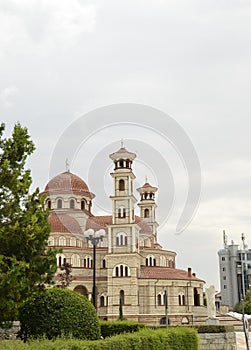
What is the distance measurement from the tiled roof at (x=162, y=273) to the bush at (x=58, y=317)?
136 ft

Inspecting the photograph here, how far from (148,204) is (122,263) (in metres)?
16.8

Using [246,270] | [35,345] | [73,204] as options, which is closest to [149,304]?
[73,204]

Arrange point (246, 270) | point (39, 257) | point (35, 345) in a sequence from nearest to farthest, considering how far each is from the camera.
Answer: point (35, 345), point (39, 257), point (246, 270)

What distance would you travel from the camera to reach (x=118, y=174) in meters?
53.9

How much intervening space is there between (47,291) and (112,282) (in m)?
40.0

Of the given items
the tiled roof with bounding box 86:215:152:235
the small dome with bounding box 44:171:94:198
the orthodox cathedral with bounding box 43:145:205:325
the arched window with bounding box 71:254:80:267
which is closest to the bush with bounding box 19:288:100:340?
the orthodox cathedral with bounding box 43:145:205:325

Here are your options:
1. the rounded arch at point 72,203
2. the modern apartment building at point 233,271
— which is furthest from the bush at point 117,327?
the modern apartment building at point 233,271

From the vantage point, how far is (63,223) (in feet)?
188

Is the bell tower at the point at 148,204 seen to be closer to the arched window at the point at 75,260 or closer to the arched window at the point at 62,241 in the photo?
the arched window at the point at 75,260

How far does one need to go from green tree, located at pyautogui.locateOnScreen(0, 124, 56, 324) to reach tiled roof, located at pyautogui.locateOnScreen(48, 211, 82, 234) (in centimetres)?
4106

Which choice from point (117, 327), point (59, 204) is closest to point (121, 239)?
point (59, 204)

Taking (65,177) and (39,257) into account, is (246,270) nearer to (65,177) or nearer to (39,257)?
(65,177)

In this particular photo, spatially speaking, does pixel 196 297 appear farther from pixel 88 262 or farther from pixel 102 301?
pixel 88 262

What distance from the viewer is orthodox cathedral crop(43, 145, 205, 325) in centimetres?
5175
